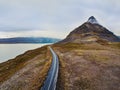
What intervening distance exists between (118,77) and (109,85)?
18.2 feet

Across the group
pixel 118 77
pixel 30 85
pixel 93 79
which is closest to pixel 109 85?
pixel 93 79

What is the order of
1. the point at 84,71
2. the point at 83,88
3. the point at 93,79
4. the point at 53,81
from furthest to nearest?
the point at 84,71 → the point at 93,79 → the point at 53,81 → the point at 83,88

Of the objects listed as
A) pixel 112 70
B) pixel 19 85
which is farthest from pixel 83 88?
pixel 112 70

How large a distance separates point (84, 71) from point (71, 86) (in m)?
10.4

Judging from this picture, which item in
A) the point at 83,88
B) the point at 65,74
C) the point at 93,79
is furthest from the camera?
the point at 65,74

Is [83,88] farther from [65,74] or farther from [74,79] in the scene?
[65,74]

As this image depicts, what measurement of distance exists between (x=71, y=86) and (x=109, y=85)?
17.2 ft

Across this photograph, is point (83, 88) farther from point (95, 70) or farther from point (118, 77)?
point (95, 70)

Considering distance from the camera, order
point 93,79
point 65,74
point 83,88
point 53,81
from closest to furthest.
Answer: point 83,88 < point 53,81 < point 93,79 < point 65,74

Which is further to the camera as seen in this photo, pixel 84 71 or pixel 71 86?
pixel 84 71

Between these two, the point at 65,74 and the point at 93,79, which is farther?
the point at 65,74

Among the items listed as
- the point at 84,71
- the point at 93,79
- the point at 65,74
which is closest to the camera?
the point at 93,79

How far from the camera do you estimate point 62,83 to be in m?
29.9

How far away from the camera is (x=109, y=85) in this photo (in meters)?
30.1
